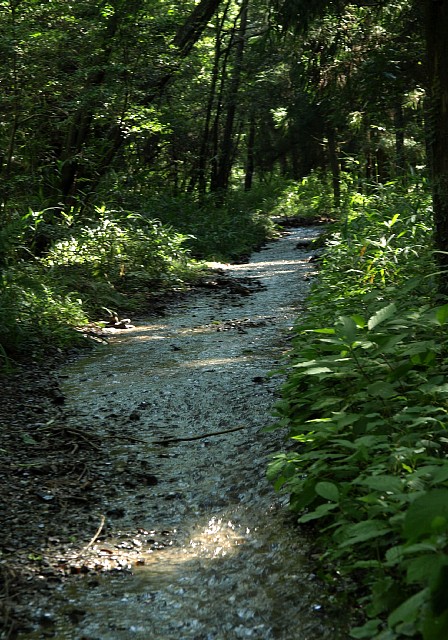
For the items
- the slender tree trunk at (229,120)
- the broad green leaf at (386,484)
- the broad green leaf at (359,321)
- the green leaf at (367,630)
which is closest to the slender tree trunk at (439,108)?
the broad green leaf at (359,321)

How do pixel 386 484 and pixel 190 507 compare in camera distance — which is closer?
pixel 386 484

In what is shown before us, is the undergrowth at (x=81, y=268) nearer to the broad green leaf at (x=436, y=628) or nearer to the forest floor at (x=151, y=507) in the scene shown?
the forest floor at (x=151, y=507)

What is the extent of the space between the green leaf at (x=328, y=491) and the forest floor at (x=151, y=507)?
36cm

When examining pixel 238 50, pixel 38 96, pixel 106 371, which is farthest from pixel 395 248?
pixel 238 50

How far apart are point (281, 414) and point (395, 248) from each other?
3659 millimetres

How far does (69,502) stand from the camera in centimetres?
375

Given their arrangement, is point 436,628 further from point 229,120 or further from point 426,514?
point 229,120

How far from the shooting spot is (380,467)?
2.67 meters

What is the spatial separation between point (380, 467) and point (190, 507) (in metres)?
1.36

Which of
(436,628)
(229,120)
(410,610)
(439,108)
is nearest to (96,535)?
(410,610)

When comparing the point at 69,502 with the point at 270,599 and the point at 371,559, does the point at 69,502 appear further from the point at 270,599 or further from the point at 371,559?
the point at 371,559

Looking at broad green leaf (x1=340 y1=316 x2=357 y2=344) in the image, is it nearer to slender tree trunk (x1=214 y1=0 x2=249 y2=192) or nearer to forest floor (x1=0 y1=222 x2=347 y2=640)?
forest floor (x1=0 y1=222 x2=347 y2=640)

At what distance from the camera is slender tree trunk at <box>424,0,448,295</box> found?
516 centimetres

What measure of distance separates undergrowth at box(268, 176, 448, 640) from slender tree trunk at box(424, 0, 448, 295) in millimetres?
613
